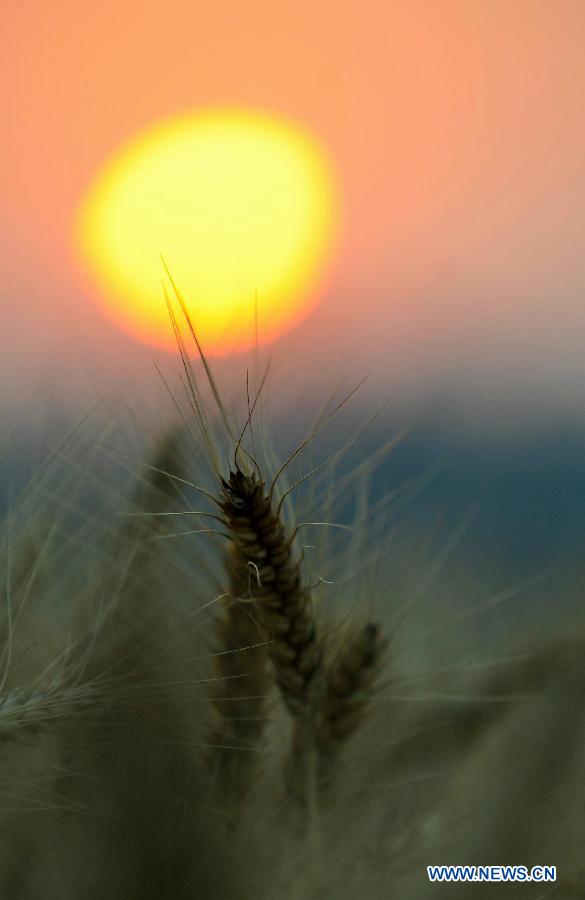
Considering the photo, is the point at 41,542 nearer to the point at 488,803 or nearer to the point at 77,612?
the point at 77,612

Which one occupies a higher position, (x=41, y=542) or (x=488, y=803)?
(x=41, y=542)

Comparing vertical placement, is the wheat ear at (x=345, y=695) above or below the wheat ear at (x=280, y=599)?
below

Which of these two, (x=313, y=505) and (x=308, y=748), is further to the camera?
(x=313, y=505)

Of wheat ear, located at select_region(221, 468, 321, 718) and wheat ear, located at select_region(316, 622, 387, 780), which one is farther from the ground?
wheat ear, located at select_region(221, 468, 321, 718)

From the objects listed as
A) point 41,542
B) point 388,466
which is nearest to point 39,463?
point 41,542

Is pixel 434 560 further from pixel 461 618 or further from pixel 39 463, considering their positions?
pixel 39 463

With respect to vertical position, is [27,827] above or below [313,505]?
below

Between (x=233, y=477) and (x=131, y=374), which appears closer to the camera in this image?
(x=233, y=477)

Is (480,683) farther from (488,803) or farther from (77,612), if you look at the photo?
(77,612)
